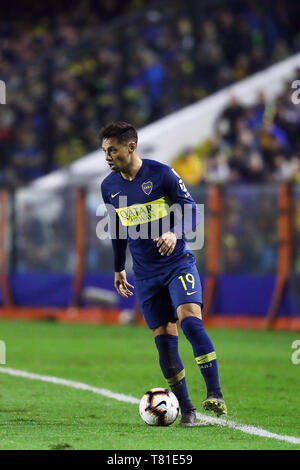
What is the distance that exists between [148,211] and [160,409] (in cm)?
134

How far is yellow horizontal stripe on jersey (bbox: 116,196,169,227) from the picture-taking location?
663cm

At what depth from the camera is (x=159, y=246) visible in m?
6.50

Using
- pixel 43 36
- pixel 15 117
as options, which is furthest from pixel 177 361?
pixel 43 36

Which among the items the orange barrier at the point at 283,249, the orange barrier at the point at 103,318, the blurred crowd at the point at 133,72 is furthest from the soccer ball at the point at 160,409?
the blurred crowd at the point at 133,72

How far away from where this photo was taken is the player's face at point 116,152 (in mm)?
6469

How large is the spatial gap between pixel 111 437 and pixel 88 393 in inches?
96.8

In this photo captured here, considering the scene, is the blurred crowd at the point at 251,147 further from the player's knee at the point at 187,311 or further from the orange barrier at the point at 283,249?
the player's knee at the point at 187,311

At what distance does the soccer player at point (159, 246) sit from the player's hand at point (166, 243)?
0.46 feet

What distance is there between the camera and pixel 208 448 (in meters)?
5.32

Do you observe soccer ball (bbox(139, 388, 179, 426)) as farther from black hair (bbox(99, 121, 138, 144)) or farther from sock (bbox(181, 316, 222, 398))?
black hair (bbox(99, 121, 138, 144))

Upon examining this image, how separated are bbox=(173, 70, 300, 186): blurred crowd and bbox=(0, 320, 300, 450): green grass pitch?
4201mm

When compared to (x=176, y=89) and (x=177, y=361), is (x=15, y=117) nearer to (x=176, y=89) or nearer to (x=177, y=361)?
(x=176, y=89)

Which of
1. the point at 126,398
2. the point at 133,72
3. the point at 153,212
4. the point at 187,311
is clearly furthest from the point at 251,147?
the point at 187,311

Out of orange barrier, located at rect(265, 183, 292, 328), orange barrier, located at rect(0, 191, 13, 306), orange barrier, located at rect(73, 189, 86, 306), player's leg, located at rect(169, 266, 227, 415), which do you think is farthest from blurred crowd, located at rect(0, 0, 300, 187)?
player's leg, located at rect(169, 266, 227, 415)
